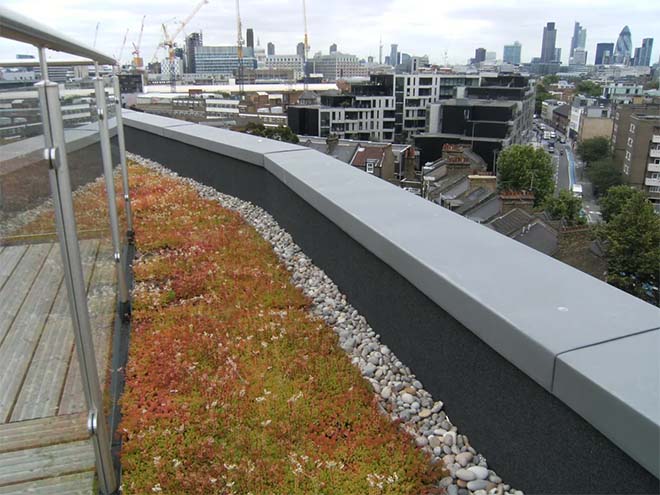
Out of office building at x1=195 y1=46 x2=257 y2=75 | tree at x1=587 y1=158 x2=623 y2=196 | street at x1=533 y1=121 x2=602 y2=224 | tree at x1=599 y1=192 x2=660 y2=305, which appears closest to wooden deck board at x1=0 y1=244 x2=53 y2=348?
tree at x1=599 y1=192 x2=660 y2=305

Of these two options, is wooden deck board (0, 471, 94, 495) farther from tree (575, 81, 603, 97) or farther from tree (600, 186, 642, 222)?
tree (575, 81, 603, 97)

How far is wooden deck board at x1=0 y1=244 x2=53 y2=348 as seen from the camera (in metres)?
1.65

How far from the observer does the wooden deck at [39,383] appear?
172 cm

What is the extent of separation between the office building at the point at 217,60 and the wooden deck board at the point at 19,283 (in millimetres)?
184622

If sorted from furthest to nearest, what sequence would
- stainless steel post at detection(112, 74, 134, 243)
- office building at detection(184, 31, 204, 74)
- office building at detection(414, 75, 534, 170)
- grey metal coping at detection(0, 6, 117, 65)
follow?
office building at detection(184, 31, 204, 74) → office building at detection(414, 75, 534, 170) → stainless steel post at detection(112, 74, 134, 243) → grey metal coping at detection(0, 6, 117, 65)

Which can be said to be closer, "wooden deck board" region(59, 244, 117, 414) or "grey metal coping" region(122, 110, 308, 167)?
"wooden deck board" region(59, 244, 117, 414)

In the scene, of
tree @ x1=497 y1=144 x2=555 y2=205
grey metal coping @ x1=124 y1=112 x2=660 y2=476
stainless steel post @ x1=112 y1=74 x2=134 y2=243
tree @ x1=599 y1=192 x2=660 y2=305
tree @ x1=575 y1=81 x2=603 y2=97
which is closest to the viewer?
grey metal coping @ x1=124 y1=112 x2=660 y2=476

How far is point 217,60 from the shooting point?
183 metres

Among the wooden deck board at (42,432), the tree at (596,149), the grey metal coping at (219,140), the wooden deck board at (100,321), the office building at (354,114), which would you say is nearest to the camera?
the wooden deck board at (42,432)

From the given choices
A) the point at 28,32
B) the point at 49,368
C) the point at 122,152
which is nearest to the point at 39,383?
the point at 49,368

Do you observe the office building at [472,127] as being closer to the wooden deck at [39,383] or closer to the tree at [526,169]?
the tree at [526,169]

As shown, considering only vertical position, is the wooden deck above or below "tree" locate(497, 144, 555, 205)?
above

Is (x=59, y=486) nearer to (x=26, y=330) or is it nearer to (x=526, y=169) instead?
(x=26, y=330)

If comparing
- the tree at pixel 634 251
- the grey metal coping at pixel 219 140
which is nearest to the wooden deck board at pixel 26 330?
the grey metal coping at pixel 219 140
